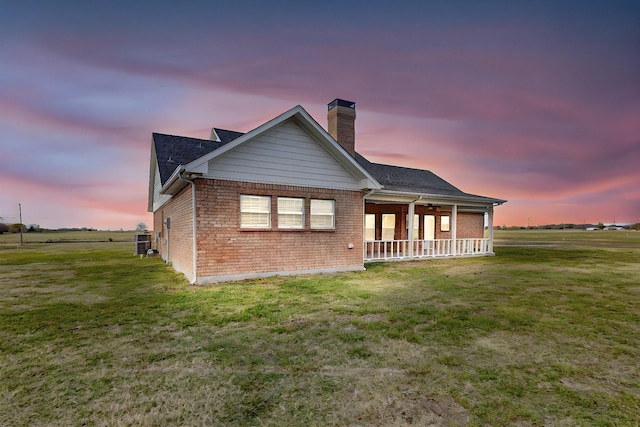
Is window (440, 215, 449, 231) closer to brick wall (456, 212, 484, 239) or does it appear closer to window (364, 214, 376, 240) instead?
brick wall (456, 212, 484, 239)

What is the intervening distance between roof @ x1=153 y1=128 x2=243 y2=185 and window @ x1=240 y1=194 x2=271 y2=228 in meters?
5.97

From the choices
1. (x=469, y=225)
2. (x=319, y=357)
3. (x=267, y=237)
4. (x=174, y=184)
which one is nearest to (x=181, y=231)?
(x=174, y=184)

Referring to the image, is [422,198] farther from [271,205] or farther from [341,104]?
[271,205]

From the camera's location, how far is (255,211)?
9.87 m

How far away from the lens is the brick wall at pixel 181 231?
31.4 ft

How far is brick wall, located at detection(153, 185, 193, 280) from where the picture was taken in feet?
31.4

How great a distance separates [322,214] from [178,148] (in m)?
10.1

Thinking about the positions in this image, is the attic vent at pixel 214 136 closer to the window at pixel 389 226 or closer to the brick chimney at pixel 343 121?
the brick chimney at pixel 343 121

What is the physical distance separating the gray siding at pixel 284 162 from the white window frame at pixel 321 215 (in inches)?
24.6

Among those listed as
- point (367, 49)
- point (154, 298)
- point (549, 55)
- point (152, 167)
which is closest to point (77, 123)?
point (152, 167)

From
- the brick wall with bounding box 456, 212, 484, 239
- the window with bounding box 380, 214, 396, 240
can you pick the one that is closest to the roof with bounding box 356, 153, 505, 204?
the brick wall with bounding box 456, 212, 484, 239

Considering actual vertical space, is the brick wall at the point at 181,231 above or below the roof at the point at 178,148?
below

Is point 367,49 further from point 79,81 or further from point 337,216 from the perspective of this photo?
point 79,81

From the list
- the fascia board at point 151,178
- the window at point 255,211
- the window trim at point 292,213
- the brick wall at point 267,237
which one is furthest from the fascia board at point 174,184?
the fascia board at point 151,178
